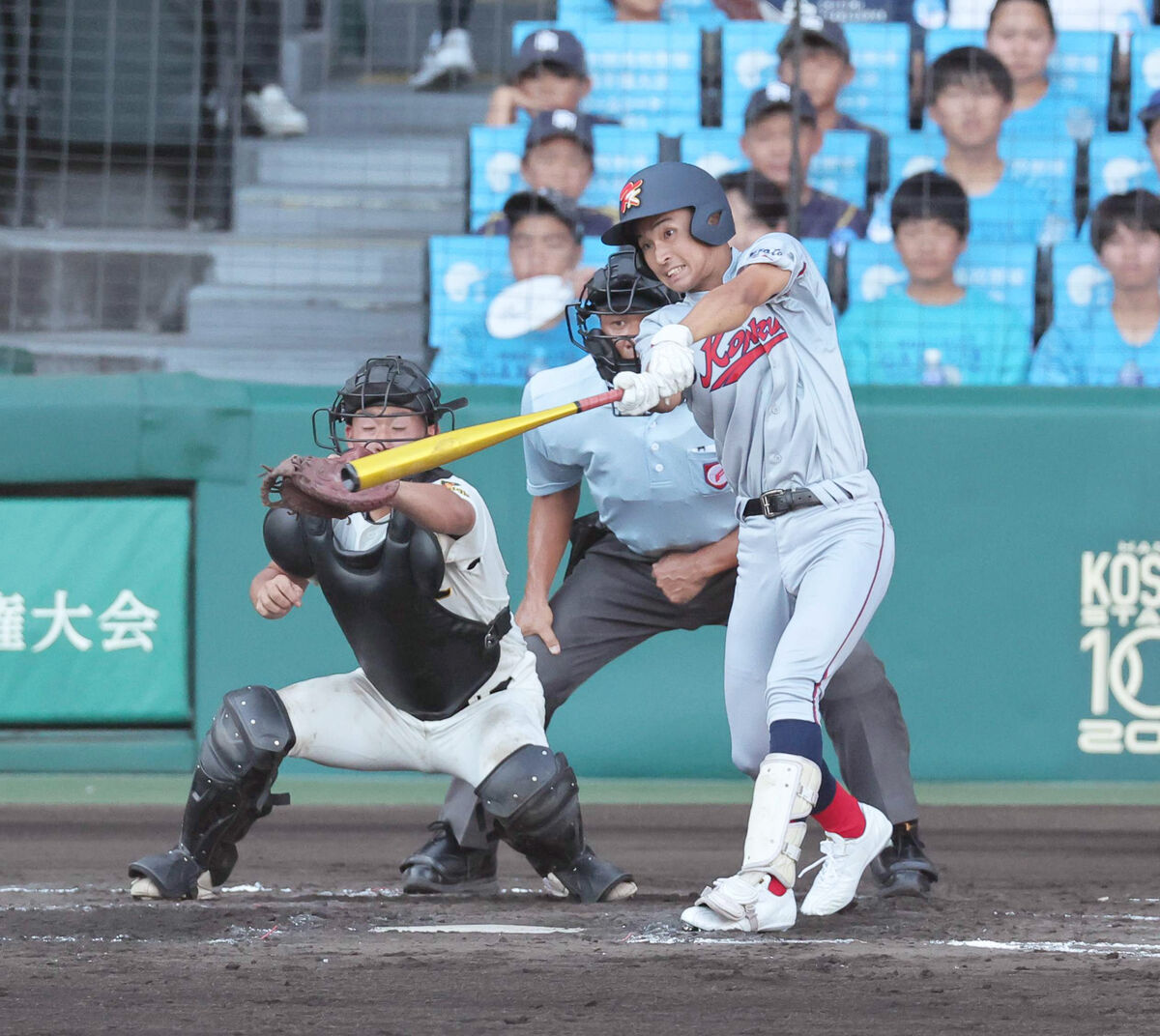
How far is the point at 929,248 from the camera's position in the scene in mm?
7289

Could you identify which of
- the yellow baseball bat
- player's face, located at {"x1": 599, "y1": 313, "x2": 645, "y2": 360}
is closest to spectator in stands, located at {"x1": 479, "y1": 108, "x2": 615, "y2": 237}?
player's face, located at {"x1": 599, "y1": 313, "x2": 645, "y2": 360}

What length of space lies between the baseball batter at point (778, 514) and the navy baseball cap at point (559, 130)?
3.68 metres

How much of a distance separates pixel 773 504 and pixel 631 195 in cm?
76

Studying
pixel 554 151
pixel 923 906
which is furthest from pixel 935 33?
pixel 923 906

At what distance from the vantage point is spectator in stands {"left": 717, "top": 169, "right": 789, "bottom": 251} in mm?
7332

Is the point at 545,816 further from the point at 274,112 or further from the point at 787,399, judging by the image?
the point at 274,112

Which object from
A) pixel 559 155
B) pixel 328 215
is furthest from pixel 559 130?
pixel 328 215

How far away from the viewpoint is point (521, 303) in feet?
23.2

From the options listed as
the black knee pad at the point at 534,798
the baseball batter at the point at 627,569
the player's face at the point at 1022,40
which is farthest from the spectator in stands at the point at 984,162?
the black knee pad at the point at 534,798

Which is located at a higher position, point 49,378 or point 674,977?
point 49,378

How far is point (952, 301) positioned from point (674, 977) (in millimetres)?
4348

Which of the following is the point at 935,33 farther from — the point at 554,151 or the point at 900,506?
the point at 900,506

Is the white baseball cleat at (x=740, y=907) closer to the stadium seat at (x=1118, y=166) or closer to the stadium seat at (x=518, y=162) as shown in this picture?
the stadium seat at (x=518, y=162)

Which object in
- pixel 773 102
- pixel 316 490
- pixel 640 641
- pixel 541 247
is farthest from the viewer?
pixel 773 102
